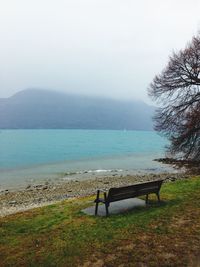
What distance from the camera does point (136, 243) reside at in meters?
7.14

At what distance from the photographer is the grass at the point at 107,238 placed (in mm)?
6398

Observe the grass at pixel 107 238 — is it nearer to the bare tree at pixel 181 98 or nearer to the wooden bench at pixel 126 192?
the wooden bench at pixel 126 192

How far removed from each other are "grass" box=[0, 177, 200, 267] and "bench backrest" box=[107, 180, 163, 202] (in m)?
0.60

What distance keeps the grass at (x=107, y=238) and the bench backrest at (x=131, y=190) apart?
23.7 inches

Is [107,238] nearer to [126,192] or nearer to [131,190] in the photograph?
[126,192]

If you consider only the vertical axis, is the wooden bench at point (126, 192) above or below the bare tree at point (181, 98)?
below

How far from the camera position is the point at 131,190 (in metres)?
10.3

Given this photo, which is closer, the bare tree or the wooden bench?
the wooden bench

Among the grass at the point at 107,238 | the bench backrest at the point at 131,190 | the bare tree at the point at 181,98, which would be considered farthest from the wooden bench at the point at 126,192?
the bare tree at the point at 181,98

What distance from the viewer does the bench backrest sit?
9.78 meters

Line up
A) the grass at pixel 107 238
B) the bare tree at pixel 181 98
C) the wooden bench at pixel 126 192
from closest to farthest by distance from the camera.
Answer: the grass at pixel 107 238, the wooden bench at pixel 126 192, the bare tree at pixel 181 98

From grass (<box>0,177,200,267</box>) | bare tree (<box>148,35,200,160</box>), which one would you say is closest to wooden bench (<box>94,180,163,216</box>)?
grass (<box>0,177,200,267</box>)

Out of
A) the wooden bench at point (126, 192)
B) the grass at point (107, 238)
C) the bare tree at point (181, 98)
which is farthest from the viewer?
the bare tree at point (181, 98)

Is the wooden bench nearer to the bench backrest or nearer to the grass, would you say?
the bench backrest
